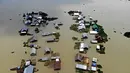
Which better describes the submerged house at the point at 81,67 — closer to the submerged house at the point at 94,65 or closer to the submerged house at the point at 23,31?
the submerged house at the point at 94,65

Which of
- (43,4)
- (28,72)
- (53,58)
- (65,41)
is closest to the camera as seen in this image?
(28,72)

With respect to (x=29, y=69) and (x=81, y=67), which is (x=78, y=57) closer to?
(x=81, y=67)

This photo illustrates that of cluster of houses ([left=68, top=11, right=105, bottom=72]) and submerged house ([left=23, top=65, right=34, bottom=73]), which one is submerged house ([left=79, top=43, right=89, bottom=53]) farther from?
submerged house ([left=23, top=65, right=34, bottom=73])

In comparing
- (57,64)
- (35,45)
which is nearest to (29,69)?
(57,64)

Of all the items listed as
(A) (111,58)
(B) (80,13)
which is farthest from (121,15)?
(A) (111,58)

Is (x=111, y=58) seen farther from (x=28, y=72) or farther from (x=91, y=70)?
(x=28, y=72)

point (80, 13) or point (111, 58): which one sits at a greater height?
point (80, 13)

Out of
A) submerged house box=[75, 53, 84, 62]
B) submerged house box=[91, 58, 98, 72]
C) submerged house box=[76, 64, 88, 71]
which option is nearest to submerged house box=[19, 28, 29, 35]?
submerged house box=[75, 53, 84, 62]

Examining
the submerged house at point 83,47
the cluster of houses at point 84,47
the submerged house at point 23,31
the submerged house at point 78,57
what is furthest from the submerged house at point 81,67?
the submerged house at point 23,31

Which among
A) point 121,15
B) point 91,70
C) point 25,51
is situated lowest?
point 91,70
